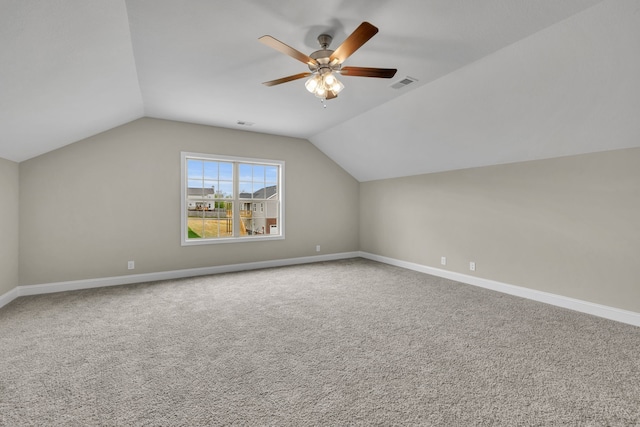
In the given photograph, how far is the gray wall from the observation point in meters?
3.46

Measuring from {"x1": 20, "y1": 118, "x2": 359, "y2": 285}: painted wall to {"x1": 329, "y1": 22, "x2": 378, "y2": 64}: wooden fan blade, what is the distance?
3498 millimetres

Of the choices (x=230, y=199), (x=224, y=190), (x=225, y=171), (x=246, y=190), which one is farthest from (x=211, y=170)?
(x=246, y=190)

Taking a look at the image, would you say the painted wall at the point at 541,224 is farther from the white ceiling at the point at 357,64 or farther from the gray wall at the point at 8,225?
the gray wall at the point at 8,225

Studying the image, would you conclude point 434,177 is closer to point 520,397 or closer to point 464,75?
point 464,75

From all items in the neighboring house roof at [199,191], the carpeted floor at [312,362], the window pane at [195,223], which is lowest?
the carpeted floor at [312,362]

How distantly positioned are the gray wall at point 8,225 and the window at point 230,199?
200 cm

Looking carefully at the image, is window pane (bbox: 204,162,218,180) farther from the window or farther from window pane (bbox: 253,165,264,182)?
window pane (bbox: 253,165,264,182)

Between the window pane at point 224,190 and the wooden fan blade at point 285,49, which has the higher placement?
the wooden fan blade at point 285,49

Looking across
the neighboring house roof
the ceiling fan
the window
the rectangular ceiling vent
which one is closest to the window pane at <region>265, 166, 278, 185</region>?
the window

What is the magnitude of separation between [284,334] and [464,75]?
10.7 feet

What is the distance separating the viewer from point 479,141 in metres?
3.93

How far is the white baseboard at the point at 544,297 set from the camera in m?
3.03

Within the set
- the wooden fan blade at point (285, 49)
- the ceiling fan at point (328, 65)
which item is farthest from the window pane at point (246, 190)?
the wooden fan blade at point (285, 49)

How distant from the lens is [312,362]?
227cm
